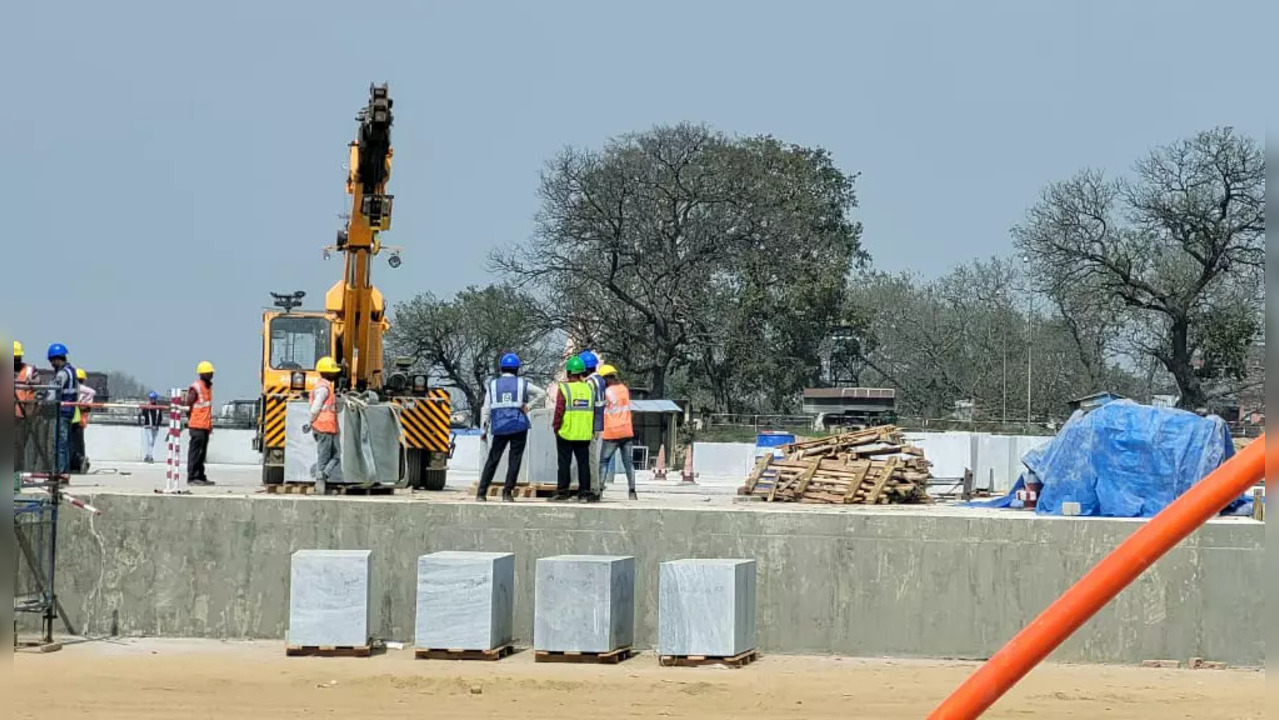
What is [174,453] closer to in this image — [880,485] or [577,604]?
[577,604]

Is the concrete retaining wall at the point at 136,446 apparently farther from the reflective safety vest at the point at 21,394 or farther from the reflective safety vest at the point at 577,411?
the reflective safety vest at the point at 577,411

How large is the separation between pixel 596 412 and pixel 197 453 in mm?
7228

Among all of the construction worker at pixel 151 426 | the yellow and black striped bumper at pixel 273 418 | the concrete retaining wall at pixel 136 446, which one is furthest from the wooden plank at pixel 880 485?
the concrete retaining wall at pixel 136 446

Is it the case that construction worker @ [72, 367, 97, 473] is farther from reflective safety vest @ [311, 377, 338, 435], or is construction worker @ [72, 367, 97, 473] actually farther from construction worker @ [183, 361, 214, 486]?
reflective safety vest @ [311, 377, 338, 435]

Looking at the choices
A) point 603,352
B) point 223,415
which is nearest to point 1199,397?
point 603,352

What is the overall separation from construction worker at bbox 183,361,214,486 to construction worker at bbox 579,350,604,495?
652 centimetres

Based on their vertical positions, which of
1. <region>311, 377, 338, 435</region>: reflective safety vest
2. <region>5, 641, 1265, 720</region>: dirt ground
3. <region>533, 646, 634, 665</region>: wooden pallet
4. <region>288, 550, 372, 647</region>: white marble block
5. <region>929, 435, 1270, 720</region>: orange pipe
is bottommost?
<region>5, 641, 1265, 720</region>: dirt ground

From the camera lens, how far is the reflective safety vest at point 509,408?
18234mm

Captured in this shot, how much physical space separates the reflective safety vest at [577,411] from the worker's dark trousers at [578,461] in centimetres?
8

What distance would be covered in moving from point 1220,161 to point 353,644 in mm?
42458

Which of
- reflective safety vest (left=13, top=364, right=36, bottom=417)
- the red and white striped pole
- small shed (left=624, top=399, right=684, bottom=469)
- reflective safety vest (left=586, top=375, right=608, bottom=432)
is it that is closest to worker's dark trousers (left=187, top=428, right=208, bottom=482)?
the red and white striped pole

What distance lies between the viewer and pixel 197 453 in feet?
76.9

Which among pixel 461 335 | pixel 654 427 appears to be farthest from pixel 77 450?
pixel 461 335

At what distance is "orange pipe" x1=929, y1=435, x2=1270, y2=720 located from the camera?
141 inches
